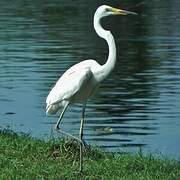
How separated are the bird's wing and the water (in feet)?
9.65

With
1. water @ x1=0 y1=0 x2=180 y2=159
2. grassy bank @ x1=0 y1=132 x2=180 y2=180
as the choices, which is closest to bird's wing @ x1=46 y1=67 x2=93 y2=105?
grassy bank @ x1=0 y1=132 x2=180 y2=180

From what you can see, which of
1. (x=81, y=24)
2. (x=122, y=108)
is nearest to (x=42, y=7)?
(x=81, y=24)

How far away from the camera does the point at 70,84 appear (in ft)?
28.9

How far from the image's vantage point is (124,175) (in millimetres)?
8508

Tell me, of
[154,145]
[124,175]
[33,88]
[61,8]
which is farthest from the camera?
[61,8]

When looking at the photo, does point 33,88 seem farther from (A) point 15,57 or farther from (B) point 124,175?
(B) point 124,175

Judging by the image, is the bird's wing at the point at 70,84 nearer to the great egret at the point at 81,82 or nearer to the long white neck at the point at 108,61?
the great egret at the point at 81,82

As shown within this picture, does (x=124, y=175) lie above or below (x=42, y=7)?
above

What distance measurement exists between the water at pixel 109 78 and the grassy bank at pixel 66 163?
2.26 meters

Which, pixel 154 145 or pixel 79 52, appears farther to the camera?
pixel 79 52

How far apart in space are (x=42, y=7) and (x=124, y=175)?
43591mm

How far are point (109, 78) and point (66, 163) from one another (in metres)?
14.1

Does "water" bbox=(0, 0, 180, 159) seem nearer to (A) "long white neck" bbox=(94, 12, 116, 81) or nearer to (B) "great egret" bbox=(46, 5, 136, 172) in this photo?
(B) "great egret" bbox=(46, 5, 136, 172)

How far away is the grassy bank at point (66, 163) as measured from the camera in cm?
839
